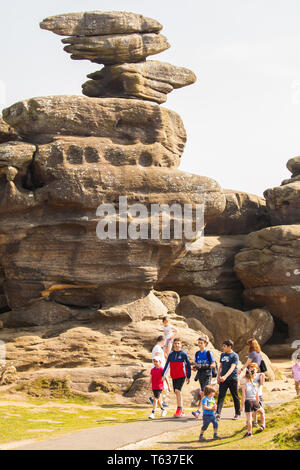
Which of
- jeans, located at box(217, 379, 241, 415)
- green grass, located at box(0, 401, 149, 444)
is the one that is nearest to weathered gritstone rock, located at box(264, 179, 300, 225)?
green grass, located at box(0, 401, 149, 444)

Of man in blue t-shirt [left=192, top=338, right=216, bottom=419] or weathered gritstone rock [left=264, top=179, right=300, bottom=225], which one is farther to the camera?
weathered gritstone rock [left=264, top=179, right=300, bottom=225]

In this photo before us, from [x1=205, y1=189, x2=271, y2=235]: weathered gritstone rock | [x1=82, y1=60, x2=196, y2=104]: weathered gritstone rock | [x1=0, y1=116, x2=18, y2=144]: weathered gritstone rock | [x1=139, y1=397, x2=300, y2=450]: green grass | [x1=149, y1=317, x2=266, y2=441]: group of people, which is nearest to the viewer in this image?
[x1=139, y1=397, x2=300, y2=450]: green grass

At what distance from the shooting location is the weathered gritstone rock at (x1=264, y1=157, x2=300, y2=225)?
4516cm

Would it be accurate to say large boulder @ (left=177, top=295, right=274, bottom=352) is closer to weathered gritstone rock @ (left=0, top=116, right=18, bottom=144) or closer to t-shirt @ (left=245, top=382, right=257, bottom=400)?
weathered gritstone rock @ (left=0, top=116, right=18, bottom=144)

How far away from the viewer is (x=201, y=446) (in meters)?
15.9

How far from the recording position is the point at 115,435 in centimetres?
1762

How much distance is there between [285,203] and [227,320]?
10.1 metres

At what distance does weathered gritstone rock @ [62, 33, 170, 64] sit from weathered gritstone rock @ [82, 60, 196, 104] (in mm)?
579

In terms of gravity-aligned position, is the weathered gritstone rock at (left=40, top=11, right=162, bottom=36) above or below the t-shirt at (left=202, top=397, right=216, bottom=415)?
above

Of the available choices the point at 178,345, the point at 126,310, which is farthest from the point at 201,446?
the point at 126,310

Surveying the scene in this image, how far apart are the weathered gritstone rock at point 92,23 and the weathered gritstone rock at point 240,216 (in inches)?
623

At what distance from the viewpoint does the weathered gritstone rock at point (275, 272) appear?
4159 cm
